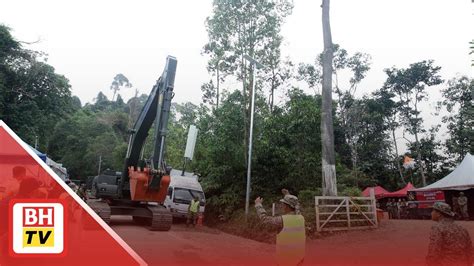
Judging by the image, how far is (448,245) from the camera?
12.8 feet

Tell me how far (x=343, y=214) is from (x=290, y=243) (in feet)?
33.7

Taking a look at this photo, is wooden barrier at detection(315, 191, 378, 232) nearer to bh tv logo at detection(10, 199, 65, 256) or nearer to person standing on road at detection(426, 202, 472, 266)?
person standing on road at detection(426, 202, 472, 266)

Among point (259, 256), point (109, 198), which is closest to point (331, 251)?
point (259, 256)

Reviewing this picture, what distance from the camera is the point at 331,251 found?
34.9ft

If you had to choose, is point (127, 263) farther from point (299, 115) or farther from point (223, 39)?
point (223, 39)

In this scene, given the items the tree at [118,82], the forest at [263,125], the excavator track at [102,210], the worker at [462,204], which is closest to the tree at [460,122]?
the forest at [263,125]

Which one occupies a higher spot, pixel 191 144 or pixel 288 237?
pixel 191 144

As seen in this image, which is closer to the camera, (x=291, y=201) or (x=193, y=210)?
(x=291, y=201)

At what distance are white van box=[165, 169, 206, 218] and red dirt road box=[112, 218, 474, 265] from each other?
4466mm

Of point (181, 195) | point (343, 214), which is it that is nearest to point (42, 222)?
point (343, 214)

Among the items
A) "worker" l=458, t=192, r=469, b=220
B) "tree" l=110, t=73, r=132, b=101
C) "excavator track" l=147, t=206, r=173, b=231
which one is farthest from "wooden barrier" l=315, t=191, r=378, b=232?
"tree" l=110, t=73, r=132, b=101

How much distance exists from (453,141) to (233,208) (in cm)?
2444

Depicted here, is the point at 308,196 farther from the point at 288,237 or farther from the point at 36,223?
the point at 36,223

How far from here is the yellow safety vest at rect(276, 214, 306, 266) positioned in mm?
3971
